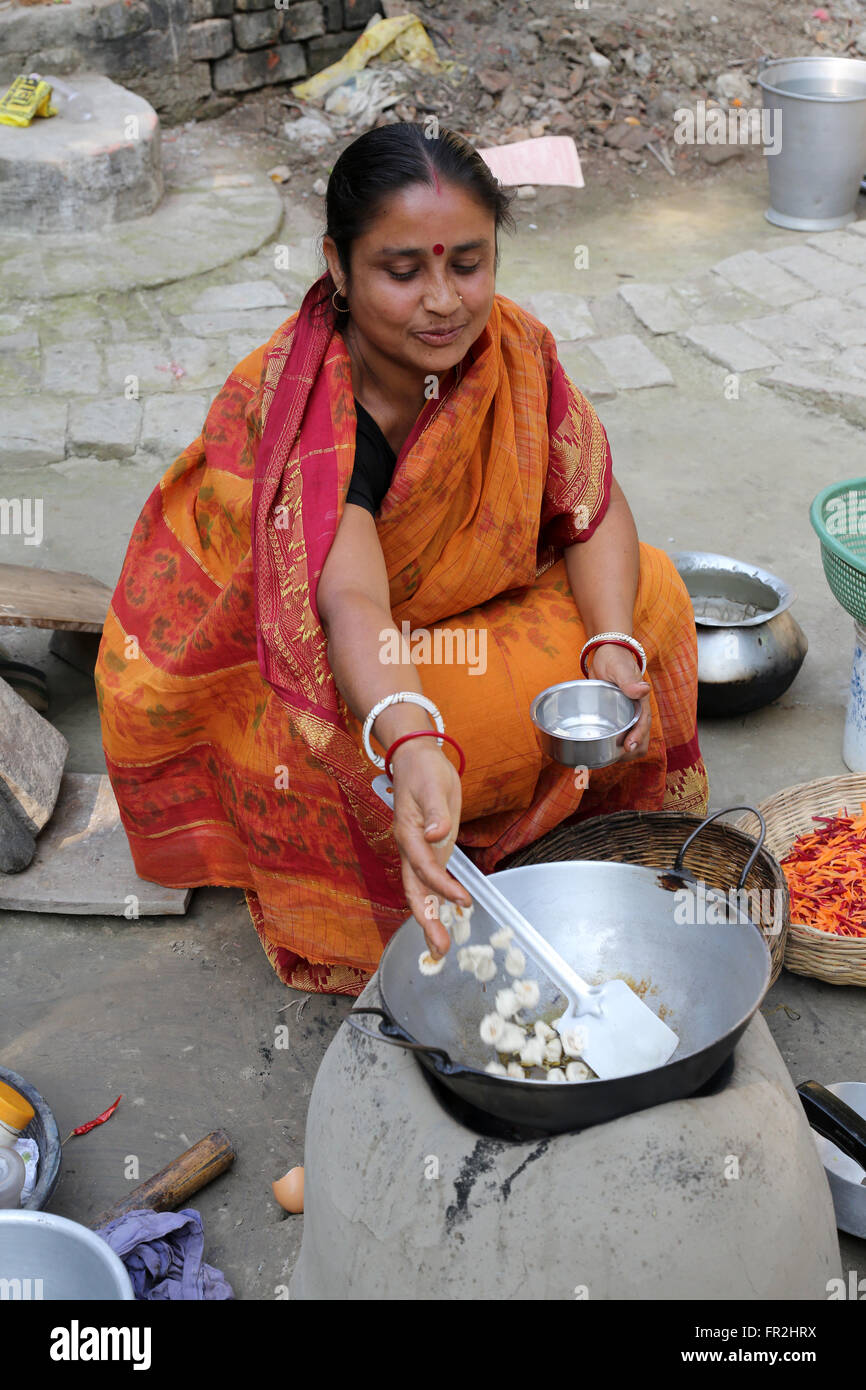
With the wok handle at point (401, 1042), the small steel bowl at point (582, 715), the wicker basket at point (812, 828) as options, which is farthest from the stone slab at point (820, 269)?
the wok handle at point (401, 1042)

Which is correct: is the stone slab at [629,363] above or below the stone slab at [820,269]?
below

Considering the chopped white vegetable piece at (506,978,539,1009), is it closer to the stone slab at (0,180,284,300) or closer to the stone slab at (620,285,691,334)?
the stone slab at (620,285,691,334)

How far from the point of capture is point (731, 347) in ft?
17.6

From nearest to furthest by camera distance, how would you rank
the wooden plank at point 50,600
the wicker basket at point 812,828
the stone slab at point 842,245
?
the wicker basket at point 812,828 < the wooden plank at point 50,600 < the stone slab at point 842,245

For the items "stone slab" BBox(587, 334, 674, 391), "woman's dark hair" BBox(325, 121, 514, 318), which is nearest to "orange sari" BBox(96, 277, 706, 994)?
"woman's dark hair" BBox(325, 121, 514, 318)

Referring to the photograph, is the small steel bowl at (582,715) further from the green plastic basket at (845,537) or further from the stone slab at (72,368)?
the stone slab at (72,368)

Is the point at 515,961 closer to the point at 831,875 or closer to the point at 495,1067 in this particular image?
the point at 495,1067

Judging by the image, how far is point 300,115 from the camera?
7312 mm

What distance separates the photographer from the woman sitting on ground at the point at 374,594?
2076mm

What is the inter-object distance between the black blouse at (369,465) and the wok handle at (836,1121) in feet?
4.02

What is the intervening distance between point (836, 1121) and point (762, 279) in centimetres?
467

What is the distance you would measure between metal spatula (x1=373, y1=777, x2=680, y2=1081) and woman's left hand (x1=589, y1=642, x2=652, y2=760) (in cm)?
55
